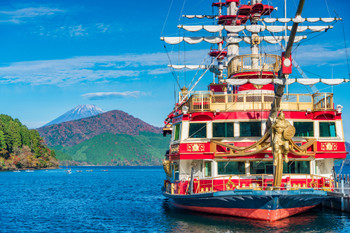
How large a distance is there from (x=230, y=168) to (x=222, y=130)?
2.72 metres

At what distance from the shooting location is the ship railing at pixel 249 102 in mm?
33500

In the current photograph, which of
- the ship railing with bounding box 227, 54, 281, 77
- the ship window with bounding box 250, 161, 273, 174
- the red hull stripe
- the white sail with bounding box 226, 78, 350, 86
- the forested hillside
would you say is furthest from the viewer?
the forested hillside

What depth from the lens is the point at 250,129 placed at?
109 feet

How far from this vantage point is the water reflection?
94.6 feet

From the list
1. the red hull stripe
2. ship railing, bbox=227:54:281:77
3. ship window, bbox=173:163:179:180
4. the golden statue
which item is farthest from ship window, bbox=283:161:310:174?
ship window, bbox=173:163:179:180

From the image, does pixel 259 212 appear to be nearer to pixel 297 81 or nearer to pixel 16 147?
pixel 297 81

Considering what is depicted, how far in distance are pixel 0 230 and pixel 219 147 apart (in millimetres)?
15951

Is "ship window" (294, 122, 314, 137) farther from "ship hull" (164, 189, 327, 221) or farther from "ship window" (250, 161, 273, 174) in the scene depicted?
"ship hull" (164, 189, 327, 221)

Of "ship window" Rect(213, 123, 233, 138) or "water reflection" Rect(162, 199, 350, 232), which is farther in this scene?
"ship window" Rect(213, 123, 233, 138)

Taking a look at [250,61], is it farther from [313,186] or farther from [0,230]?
[0,230]

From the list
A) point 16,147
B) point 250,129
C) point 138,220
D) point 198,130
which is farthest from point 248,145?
point 16,147

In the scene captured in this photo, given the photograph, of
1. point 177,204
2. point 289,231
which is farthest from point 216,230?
point 177,204

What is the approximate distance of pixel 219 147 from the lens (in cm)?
3275

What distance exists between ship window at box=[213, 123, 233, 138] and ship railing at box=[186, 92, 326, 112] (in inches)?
42.4
